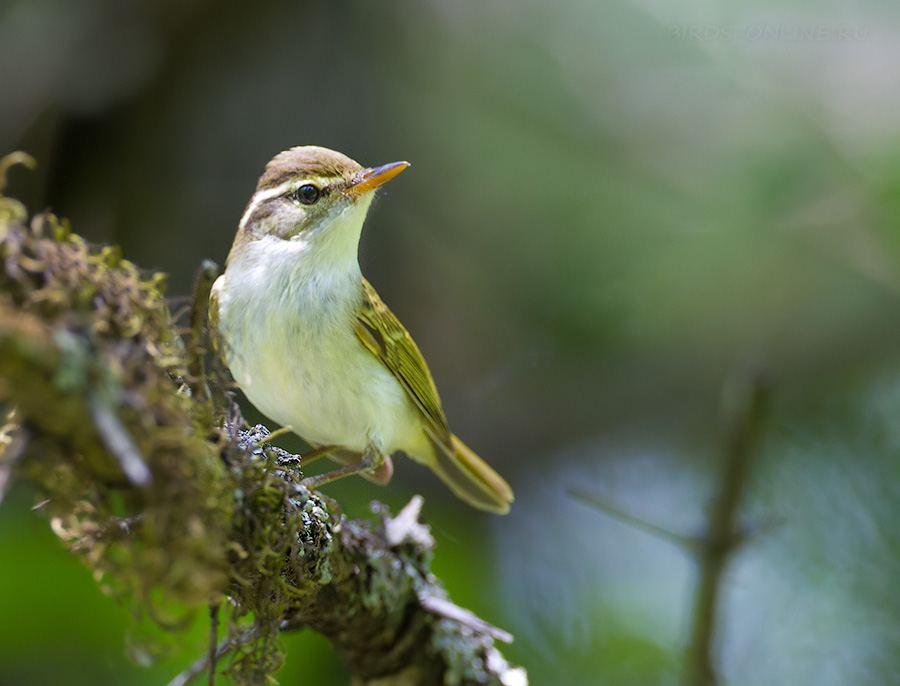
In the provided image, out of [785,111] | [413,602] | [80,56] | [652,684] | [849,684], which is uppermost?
[785,111]

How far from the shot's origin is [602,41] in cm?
640

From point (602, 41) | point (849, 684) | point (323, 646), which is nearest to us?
point (323, 646)

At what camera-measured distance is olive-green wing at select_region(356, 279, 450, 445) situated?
2.83 metres

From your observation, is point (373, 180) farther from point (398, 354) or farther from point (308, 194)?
point (398, 354)

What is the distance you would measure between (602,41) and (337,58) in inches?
84.1

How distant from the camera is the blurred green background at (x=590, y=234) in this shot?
3.98 meters

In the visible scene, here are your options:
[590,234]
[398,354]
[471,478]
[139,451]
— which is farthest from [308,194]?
[590,234]

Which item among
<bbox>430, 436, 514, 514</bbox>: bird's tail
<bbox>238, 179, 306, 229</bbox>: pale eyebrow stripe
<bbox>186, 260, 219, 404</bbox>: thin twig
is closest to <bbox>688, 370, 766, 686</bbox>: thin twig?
<bbox>430, 436, 514, 514</bbox>: bird's tail

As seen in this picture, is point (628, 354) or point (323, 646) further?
point (628, 354)

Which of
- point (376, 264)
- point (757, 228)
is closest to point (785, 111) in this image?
point (757, 228)

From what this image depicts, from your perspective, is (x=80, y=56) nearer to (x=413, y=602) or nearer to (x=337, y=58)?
(x=337, y=58)

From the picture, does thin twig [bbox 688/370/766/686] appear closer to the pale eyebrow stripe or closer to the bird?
the bird

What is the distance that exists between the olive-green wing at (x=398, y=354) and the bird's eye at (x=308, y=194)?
35 centimetres

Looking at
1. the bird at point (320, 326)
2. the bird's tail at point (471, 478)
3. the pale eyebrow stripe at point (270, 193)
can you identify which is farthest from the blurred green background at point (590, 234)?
the pale eyebrow stripe at point (270, 193)
